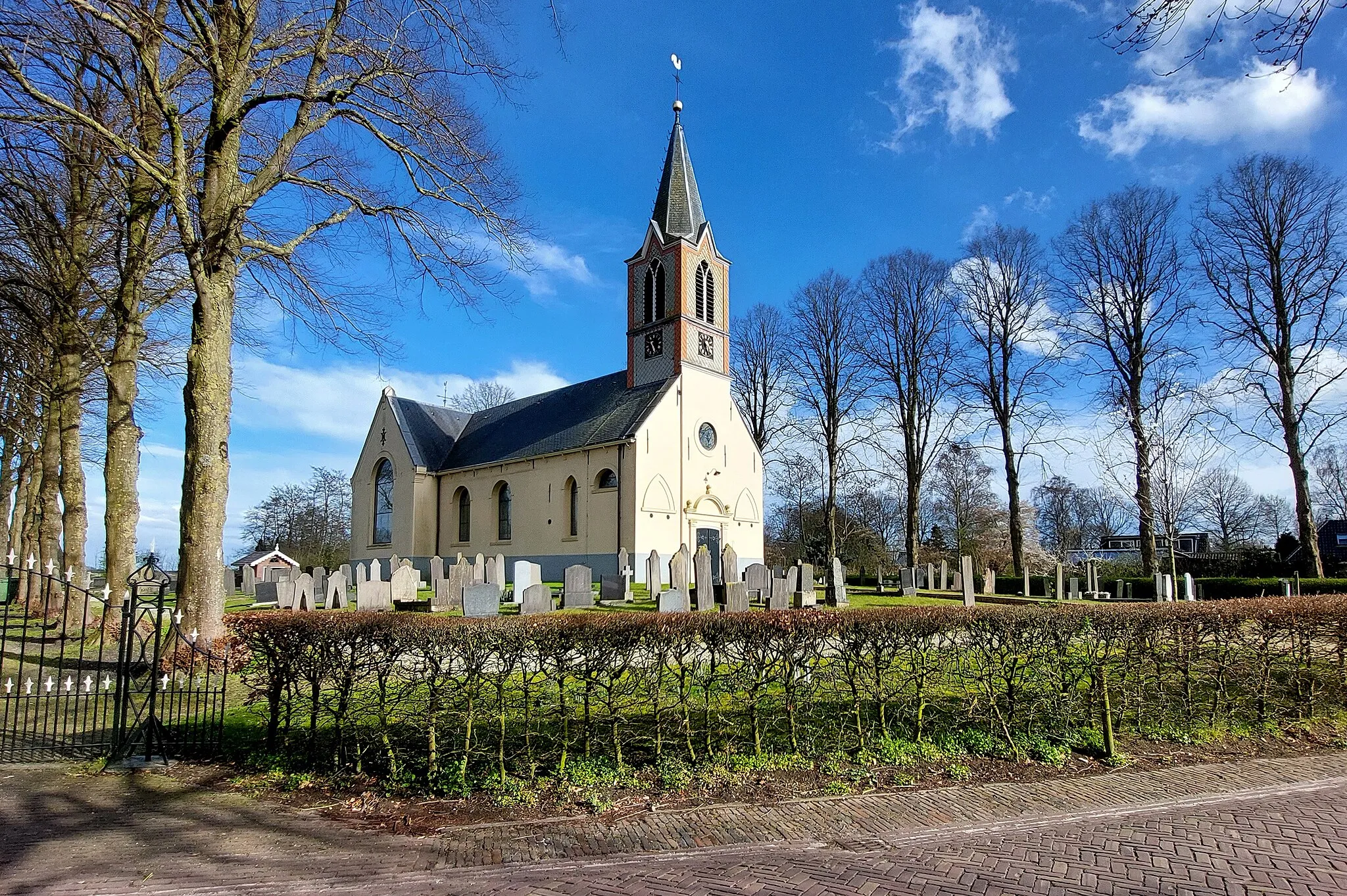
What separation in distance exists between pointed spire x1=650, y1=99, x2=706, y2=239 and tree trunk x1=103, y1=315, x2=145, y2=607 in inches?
835

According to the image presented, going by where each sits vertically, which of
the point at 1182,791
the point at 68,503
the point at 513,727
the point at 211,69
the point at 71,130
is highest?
the point at 71,130

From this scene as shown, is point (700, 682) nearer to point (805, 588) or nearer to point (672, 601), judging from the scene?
point (672, 601)

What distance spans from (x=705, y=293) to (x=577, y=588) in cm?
1769

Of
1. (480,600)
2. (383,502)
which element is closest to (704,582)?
(480,600)

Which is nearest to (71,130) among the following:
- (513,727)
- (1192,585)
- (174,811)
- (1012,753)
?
(174,811)

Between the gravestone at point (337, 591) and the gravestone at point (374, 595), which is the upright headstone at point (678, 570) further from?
the gravestone at point (337, 591)

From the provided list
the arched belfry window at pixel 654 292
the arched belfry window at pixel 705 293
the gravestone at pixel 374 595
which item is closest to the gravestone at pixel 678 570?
the gravestone at pixel 374 595

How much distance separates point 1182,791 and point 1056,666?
1335 millimetres

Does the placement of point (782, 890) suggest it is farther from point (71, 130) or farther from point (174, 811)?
point (71, 130)

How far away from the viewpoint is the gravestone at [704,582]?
15.3 m

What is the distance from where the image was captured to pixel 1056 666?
23.5 ft

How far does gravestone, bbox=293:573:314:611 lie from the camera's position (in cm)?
1697

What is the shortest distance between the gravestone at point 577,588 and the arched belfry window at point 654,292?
16.0 m

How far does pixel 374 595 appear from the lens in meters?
16.3
